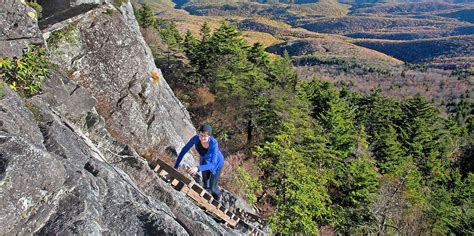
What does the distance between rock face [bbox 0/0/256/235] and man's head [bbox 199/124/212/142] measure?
1.50 m

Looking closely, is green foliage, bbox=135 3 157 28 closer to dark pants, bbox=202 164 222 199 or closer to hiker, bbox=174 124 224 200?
dark pants, bbox=202 164 222 199

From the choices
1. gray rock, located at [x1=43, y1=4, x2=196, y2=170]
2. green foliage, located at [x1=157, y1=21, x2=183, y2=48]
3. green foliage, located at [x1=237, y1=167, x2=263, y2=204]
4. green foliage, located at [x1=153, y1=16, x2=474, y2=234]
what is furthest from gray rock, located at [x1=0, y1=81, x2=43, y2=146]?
green foliage, located at [x1=157, y1=21, x2=183, y2=48]

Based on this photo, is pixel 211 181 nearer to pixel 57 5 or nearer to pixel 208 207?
pixel 208 207

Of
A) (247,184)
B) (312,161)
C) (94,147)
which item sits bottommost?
(312,161)

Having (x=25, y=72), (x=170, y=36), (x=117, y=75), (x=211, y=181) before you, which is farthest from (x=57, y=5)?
(x=170, y=36)

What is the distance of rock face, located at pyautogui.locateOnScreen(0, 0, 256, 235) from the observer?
6.10 meters

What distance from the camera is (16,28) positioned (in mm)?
10508

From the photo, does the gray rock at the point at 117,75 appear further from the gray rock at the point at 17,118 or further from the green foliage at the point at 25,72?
the gray rock at the point at 17,118

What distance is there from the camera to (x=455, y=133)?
Answer: 59938mm

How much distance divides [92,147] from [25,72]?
236cm

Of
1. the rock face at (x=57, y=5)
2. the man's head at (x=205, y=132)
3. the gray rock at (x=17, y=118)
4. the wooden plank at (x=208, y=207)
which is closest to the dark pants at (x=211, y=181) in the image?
the wooden plank at (x=208, y=207)

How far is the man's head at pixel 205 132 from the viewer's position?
29.1 feet

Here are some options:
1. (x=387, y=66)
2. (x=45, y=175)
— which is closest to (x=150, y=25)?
(x=45, y=175)

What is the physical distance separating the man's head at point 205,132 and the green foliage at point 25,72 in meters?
4.07
